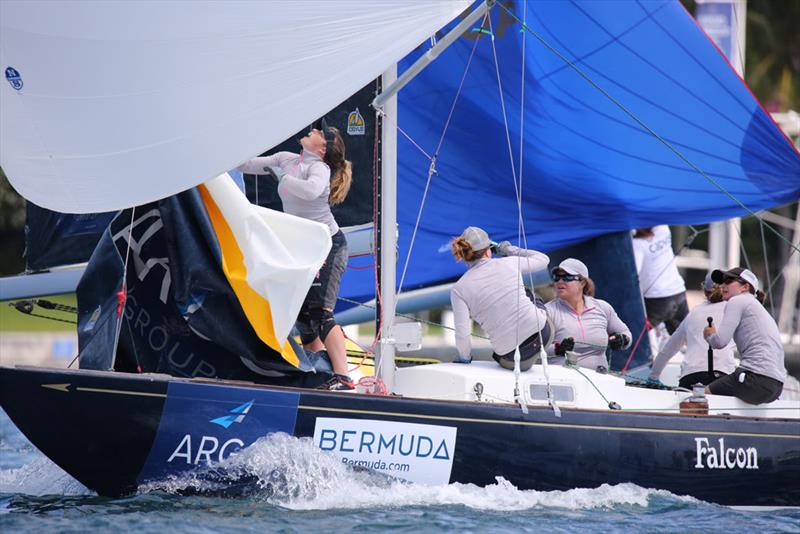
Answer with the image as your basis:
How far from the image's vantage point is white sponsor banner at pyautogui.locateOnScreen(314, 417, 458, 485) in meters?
7.66

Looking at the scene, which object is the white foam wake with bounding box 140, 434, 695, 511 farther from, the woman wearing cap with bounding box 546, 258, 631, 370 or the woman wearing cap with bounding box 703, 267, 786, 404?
the woman wearing cap with bounding box 703, 267, 786, 404

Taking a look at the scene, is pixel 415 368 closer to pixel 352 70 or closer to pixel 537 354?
pixel 537 354

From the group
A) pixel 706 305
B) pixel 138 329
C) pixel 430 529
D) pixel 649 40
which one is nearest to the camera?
pixel 430 529

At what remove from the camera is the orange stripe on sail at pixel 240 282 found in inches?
311

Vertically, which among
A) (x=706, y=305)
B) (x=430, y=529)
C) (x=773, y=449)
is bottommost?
(x=430, y=529)

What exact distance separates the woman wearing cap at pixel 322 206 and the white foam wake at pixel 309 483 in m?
0.85

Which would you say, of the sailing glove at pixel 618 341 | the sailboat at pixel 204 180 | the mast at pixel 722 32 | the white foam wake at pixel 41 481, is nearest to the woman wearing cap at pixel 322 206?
the sailboat at pixel 204 180

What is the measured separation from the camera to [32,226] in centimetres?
953

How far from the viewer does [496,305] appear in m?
8.48

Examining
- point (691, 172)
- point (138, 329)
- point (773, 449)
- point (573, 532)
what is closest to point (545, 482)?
point (573, 532)

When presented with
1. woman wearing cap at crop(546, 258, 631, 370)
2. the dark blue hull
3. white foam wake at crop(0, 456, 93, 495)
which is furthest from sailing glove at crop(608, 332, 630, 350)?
white foam wake at crop(0, 456, 93, 495)

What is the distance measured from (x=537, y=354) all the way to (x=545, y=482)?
89 cm

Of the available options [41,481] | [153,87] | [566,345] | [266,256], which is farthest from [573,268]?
[41,481]

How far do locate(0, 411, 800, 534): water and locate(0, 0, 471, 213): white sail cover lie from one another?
1.61m
